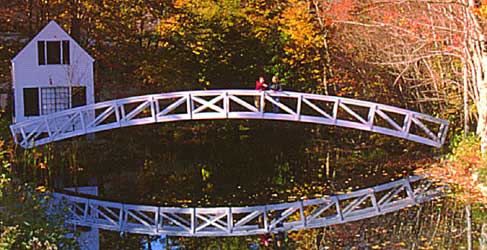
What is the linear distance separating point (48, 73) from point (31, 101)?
0.84 metres

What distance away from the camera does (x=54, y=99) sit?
19969mm

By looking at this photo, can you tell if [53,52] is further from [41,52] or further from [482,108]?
[482,108]

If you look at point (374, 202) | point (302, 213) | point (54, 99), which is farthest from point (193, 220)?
point (54, 99)

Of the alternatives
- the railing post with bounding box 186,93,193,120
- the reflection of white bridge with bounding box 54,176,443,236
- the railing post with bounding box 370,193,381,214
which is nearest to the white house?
the railing post with bounding box 186,93,193,120

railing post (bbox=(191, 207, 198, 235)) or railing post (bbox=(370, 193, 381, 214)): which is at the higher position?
railing post (bbox=(370, 193, 381, 214))

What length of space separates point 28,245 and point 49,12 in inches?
596

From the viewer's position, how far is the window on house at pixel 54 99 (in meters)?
19.9

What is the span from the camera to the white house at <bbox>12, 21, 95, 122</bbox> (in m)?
19.6

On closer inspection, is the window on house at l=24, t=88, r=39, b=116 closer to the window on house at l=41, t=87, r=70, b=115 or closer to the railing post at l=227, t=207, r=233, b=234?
the window on house at l=41, t=87, r=70, b=115

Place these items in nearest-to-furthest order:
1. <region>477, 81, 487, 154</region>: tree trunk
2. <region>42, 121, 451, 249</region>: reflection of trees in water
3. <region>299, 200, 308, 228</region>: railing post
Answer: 1. <region>42, 121, 451, 249</region>: reflection of trees in water
2. <region>299, 200, 308, 228</region>: railing post
3. <region>477, 81, 487, 154</region>: tree trunk

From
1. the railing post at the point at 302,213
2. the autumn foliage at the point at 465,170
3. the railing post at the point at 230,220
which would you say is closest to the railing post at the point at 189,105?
the railing post at the point at 230,220

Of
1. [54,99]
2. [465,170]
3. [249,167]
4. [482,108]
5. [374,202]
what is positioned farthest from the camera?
[54,99]

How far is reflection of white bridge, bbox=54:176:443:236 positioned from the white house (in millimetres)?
5400

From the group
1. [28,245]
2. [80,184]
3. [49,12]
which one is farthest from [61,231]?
[49,12]
